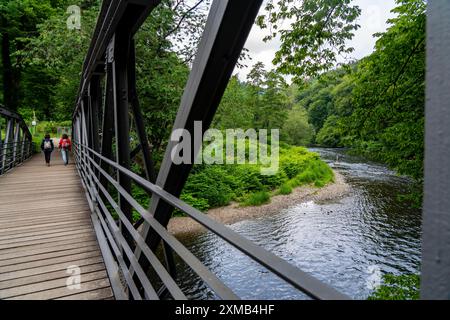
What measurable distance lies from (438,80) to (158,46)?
969cm

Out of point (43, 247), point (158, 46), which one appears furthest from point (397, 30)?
point (43, 247)

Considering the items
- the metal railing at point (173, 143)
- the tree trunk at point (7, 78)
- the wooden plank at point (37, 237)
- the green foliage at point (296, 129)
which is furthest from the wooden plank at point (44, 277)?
the green foliage at point (296, 129)

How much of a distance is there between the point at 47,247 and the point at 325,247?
9.54 m

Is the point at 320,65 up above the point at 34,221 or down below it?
above

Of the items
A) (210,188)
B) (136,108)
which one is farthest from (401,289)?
(210,188)

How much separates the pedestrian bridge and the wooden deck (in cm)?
2

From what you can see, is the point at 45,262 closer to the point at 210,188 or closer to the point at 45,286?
the point at 45,286

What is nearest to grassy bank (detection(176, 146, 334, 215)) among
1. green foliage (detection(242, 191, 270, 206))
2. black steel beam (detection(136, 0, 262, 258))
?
green foliage (detection(242, 191, 270, 206))

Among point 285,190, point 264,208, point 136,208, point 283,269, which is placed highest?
point 283,269

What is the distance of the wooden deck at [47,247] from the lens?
9.66 ft

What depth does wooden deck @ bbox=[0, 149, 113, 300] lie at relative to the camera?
2.94 metres

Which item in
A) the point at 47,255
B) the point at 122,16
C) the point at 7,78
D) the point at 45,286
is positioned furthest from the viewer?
the point at 7,78

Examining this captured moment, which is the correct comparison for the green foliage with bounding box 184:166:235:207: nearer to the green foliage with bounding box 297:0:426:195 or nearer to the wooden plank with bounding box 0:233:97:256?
the green foliage with bounding box 297:0:426:195

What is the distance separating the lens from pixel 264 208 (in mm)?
15680
